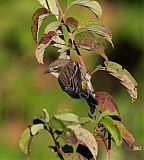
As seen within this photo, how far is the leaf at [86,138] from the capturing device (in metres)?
1.24

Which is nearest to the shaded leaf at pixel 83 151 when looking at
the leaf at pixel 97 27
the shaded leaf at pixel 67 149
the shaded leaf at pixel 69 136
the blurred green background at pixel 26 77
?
the shaded leaf at pixel 67 149

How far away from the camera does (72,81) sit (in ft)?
5.43

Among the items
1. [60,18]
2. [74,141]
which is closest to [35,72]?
[60,18]

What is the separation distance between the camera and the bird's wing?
1633 mm

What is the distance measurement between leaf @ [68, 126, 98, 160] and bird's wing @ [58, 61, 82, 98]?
0.34m

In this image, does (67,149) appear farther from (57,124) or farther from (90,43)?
(90,43)

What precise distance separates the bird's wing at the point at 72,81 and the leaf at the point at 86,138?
340 mm

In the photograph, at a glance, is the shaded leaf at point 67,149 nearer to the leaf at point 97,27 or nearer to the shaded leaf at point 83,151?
the shaded leaf at point 83,151

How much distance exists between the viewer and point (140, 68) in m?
4.85

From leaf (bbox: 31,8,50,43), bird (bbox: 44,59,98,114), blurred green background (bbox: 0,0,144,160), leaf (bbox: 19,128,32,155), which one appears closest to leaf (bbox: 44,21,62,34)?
leaf (bbox: 31,8,50,43)

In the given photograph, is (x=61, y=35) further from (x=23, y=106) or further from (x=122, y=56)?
(x=122, y=56)

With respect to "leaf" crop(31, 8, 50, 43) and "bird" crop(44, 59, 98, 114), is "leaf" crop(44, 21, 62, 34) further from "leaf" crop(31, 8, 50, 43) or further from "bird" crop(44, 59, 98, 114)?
"bird" crop(44, 59, 98, 114)

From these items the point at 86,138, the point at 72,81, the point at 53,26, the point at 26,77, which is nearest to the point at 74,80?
the point at 72,81

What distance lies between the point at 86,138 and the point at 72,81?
0.40 metres
